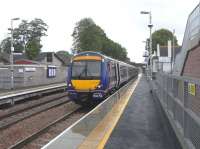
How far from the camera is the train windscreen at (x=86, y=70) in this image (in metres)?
21.2

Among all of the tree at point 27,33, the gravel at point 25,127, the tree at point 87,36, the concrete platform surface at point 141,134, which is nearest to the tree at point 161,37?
the tree at point 87,36

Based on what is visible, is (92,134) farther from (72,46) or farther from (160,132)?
(72,46)

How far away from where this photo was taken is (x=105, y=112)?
47.4ft

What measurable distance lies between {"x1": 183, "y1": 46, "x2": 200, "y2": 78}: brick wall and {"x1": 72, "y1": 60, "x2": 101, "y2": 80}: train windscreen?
4600mm

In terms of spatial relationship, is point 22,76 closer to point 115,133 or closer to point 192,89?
point 115,133

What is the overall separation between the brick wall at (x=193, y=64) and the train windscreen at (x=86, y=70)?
4.60 meters

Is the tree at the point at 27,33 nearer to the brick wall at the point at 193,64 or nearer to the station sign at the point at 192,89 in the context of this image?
the brick wall at the point at 193,64

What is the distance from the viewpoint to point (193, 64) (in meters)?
16.2

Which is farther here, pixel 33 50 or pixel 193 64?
pixel 33 50

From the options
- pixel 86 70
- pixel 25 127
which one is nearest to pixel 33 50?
pixel 86 70

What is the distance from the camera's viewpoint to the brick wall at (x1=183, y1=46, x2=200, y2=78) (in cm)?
1469

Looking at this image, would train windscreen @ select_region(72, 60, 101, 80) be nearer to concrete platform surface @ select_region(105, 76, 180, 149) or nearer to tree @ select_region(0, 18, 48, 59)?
concrete platform surface @ select_region(105, 76, 180, 149)

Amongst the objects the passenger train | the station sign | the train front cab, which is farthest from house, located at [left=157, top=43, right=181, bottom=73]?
the station sign

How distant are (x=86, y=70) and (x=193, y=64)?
21.8 feet
